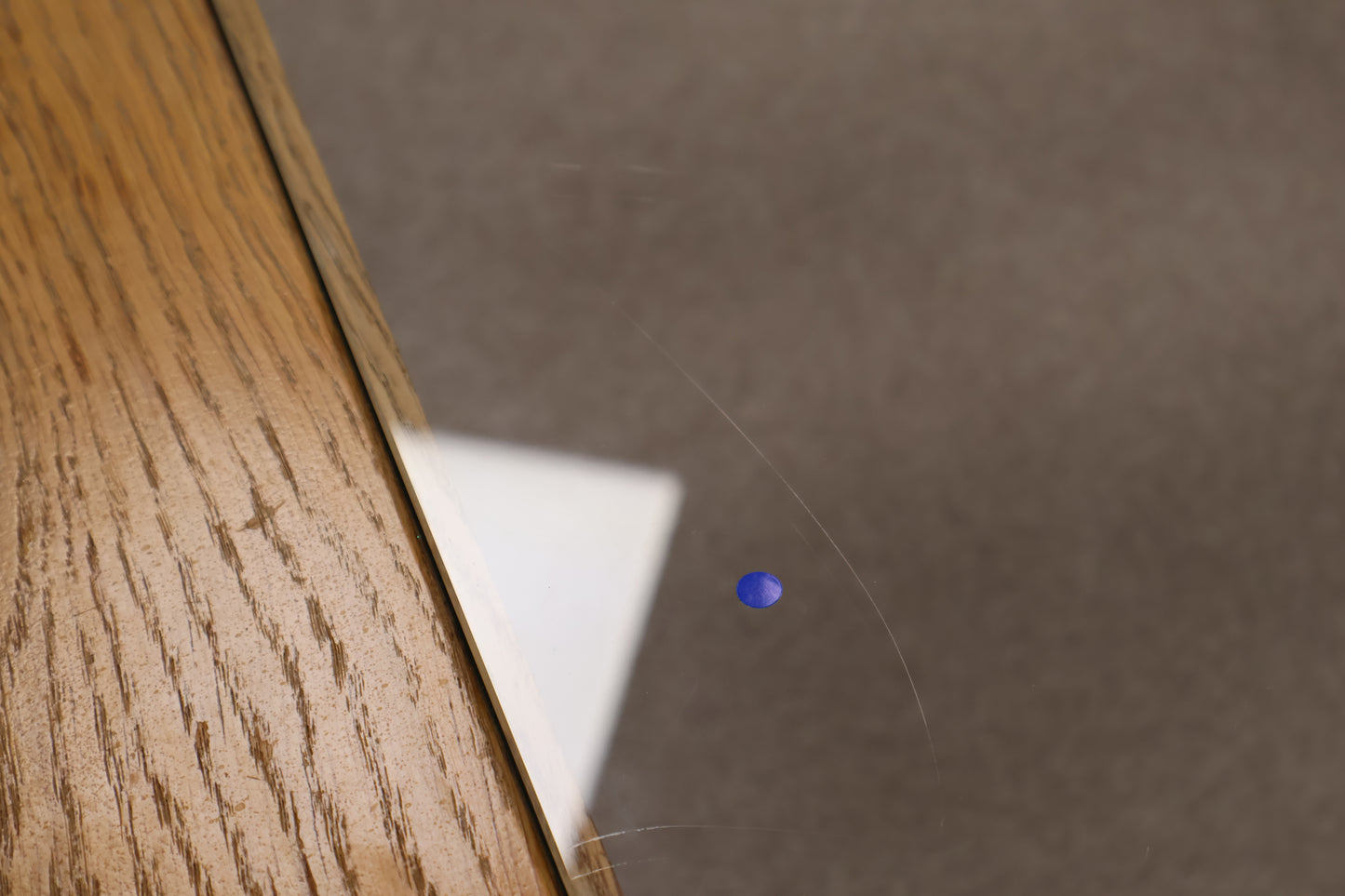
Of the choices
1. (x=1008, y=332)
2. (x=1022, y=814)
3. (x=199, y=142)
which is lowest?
(x=1022, y=814)

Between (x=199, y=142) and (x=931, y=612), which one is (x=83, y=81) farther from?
(x=931, y=612)

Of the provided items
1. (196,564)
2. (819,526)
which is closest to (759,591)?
(819,526)

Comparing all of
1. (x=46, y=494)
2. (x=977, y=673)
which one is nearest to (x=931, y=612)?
(x=977, y=673)
